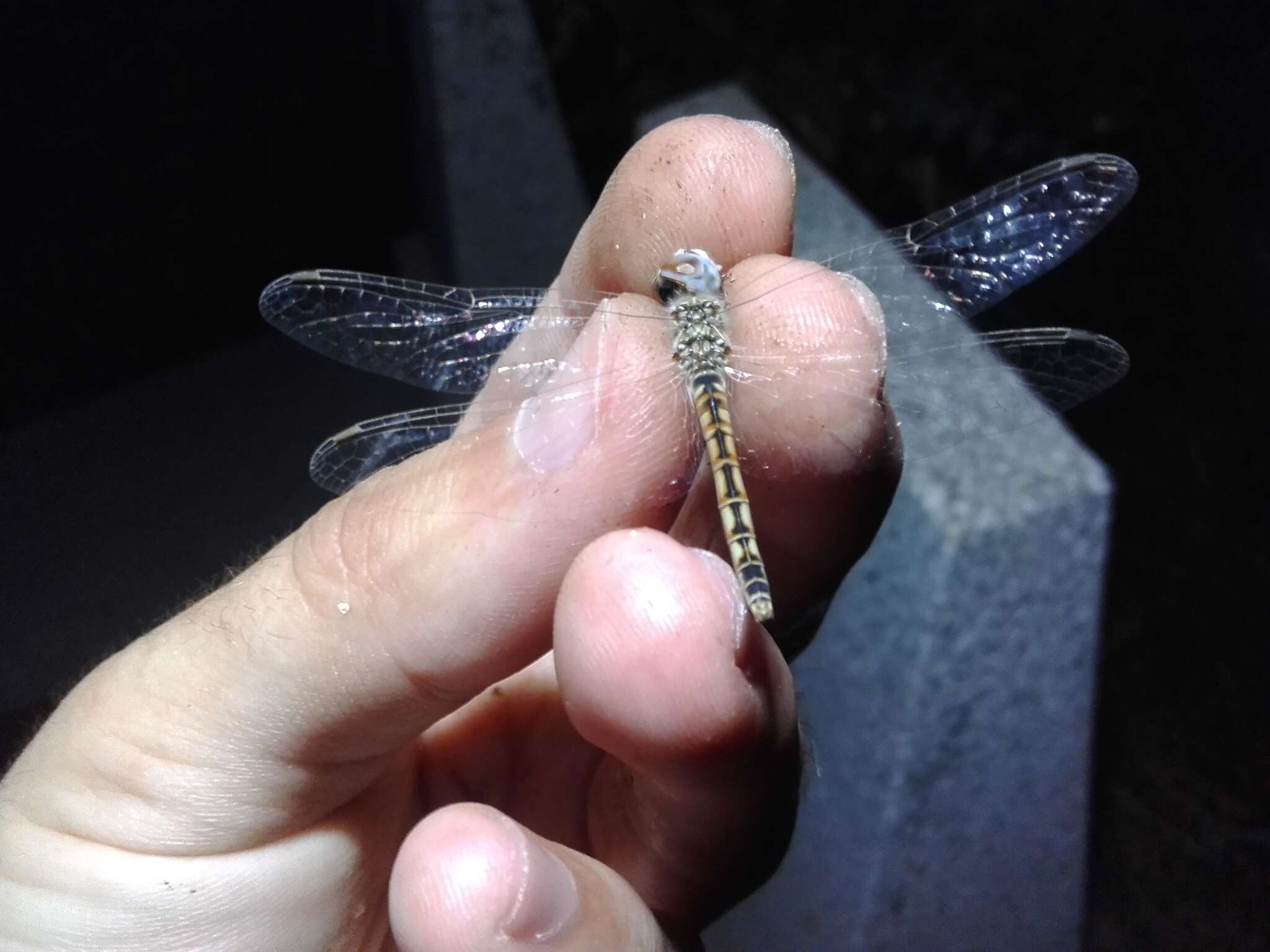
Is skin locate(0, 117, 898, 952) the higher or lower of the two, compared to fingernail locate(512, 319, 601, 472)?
lower

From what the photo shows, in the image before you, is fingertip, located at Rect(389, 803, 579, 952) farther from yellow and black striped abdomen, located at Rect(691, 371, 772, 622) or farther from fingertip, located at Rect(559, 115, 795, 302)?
fingertip, located at Rect(559, 115, 795, 302)

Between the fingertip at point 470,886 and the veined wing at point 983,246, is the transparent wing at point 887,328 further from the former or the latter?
the fingertip at point 470,886

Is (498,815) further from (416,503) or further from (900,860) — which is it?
(900,860)

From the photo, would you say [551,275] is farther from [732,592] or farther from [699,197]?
[732,592]

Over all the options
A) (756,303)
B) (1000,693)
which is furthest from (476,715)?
(1000,693)

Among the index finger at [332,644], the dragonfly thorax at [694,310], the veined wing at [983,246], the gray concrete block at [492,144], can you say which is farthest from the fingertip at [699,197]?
the gray concrete block at [492,144]

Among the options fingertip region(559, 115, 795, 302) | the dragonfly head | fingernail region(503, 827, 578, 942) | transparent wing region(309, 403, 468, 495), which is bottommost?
fingernail region(503, 827, 578, 942)

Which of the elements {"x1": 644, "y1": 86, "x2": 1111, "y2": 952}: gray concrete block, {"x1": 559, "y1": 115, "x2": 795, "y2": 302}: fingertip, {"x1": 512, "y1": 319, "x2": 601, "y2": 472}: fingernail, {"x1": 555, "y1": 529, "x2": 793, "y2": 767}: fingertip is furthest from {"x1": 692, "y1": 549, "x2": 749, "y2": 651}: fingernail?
{"x1": 644, "y1": 86, "x2": 1111, "y2": 952}: gray concrete block
